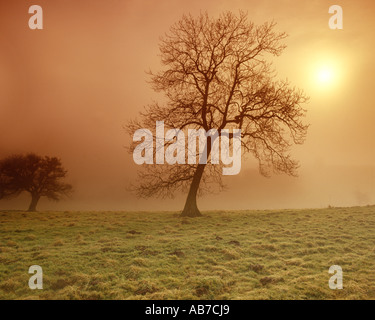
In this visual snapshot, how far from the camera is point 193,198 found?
73.2 feet

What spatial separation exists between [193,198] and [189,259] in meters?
11.2

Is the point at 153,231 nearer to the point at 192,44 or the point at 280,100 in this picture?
the point at 280,100

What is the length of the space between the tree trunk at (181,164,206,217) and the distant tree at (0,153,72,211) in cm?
2918

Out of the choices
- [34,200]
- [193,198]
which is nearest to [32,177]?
[34,200]

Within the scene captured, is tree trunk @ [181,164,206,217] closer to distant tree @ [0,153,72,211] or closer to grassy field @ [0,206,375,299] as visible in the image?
grassy field @ [0,206,375,299]

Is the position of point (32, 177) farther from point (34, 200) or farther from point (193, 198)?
point (193, 198)

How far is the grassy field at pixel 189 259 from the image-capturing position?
8344 mm

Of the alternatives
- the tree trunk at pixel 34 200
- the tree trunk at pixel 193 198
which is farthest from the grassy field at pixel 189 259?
the tree trunk at pixel 34 200

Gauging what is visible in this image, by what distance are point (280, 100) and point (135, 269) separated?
16948mm

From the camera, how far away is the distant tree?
42156 mm

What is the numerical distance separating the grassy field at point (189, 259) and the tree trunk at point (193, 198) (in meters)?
3.19

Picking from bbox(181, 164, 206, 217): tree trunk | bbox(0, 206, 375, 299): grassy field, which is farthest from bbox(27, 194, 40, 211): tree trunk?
bbox(181, 164, 206, 217): tree trunk
